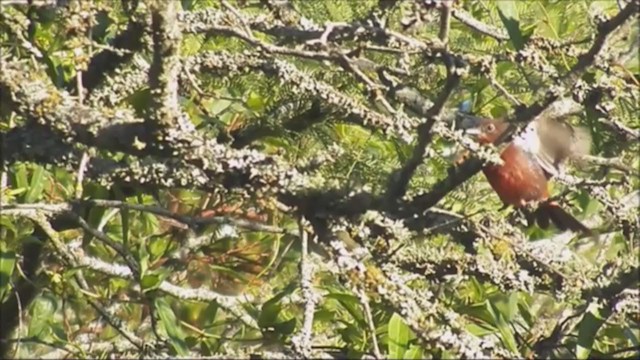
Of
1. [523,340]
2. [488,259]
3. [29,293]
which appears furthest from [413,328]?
[29,293]

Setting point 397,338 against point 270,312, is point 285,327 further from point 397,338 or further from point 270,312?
point 397,338

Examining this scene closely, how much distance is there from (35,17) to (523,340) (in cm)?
105

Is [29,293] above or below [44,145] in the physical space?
below

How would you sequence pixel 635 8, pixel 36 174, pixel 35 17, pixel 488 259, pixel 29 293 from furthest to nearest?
pixel 29 293 → pixel 36 174 → pixel 35 17 → pixel 488 259 → pixel 635 8

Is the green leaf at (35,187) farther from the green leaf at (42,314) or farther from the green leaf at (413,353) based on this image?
the green leaf at (413,353)

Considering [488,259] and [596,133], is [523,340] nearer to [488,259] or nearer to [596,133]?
[596,133]

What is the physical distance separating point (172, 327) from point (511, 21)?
78cm

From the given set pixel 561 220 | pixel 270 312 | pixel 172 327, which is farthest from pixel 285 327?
pixel 561 220

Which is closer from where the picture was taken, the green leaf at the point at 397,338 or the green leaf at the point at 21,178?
the green leaf at the point at 397,338

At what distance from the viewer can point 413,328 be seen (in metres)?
1.67

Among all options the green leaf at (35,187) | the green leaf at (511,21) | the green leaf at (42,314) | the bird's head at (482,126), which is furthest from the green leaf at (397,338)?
the green leaf at (42,314)

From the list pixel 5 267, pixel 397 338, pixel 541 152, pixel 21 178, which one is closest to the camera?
pixel 397 338

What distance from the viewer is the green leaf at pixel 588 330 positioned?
7.26 ft

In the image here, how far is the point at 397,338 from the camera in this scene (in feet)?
6.78
